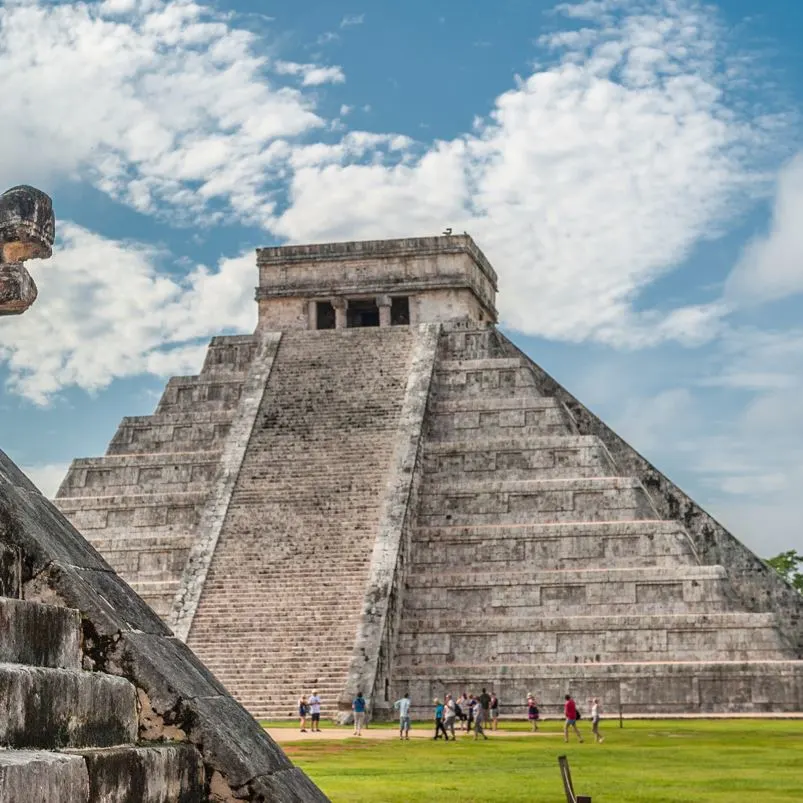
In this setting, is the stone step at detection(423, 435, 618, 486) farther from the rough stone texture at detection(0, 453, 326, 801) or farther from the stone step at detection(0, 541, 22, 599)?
the stone step at detection(0, 541, 22, 599)

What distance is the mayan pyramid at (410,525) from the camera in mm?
22469

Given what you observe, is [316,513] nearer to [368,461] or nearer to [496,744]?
[368,461]

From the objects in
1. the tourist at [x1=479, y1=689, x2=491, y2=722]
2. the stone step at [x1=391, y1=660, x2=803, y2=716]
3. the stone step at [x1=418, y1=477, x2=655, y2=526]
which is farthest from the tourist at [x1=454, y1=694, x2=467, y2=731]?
the stone step at [x1=418, y1=477, x2=655, y2=526]

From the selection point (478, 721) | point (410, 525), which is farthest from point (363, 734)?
point (410, 525)

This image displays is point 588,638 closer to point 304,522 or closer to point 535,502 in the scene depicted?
point 535,502

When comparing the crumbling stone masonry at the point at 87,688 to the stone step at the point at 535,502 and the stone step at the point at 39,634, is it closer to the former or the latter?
the stone step at the point at 39,634

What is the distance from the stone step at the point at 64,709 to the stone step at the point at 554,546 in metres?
20.0

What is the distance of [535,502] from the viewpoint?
1005 inches

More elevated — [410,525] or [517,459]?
[517,459]

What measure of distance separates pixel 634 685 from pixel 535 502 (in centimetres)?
436

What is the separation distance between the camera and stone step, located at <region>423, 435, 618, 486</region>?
85.4 feet

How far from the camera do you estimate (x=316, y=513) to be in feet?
82.6

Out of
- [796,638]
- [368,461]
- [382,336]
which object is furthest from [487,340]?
[796,638]

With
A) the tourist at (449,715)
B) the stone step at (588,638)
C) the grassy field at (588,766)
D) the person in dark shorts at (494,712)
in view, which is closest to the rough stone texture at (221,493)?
the stone step at (588,638)
